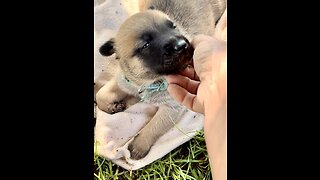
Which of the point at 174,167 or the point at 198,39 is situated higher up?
the point at 198,39

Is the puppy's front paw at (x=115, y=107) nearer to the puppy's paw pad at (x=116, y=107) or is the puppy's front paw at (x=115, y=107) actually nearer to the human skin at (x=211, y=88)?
the puppy's paw pad at (x=116, y=107)

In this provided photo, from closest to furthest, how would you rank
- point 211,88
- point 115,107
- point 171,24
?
point 211,88 < point 171,24 < point 115,107

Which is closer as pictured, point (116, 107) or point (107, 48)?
point (107, 48)

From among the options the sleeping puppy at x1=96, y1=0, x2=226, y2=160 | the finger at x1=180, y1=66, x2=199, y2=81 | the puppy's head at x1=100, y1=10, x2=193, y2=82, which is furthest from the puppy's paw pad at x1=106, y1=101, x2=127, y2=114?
the finger at x1=180, y1=66, x2=199, y2=81

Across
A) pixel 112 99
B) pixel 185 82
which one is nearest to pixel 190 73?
pixel 185 82

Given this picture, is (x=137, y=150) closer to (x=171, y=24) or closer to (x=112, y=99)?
(x=112, y=99)

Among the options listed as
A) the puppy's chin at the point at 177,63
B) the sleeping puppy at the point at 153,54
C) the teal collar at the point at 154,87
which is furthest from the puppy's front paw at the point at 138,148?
the puppy's chin at the point at 177,63
